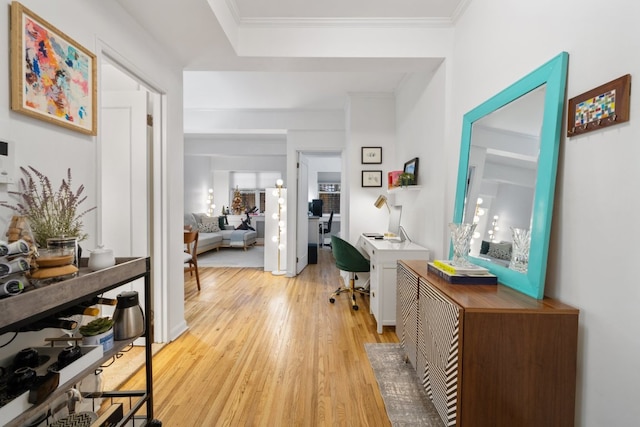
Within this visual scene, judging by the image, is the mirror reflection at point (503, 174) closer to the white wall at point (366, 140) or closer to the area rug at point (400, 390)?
the area rug at point (400, 390)

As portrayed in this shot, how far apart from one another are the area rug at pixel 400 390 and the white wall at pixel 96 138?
180 centimetres

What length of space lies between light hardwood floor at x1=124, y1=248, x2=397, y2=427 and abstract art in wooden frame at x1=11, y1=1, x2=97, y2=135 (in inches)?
67.4

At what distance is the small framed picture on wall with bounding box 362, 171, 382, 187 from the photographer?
4199 millimetres

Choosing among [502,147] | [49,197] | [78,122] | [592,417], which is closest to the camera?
[592,417]

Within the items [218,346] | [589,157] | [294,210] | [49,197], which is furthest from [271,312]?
[589,157]

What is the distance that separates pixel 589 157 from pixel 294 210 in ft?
13.4

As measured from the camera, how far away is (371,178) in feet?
13.8

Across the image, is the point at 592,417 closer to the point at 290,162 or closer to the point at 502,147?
the point at 502,147

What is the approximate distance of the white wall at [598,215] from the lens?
1029 mm

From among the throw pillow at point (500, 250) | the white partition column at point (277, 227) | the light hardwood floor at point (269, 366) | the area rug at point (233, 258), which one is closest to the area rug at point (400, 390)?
the light hardwood floor at point (269, 366)

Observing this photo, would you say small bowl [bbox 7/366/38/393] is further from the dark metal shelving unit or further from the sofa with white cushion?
the sofa with white cushion

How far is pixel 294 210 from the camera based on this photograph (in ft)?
16.4

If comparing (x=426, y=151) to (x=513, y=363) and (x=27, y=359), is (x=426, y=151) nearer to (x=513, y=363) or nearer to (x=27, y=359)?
(x=513, y=363)

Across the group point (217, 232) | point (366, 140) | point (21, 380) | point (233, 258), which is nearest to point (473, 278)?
point (21, 380)
